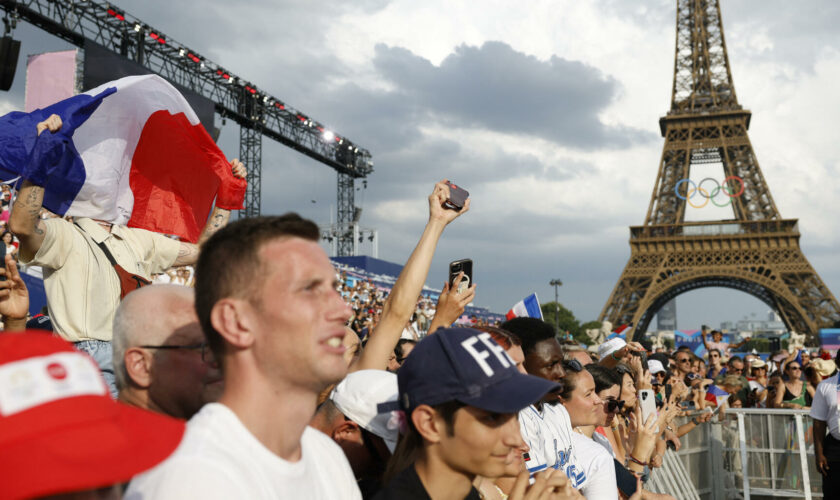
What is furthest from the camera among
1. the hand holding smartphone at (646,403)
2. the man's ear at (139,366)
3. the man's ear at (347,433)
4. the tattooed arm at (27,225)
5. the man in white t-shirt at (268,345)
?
the hand holding smartphone at (646,403)

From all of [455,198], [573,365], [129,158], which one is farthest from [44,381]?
[129,158]

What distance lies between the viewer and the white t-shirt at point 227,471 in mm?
1272

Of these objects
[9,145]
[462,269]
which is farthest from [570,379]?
[9,145]

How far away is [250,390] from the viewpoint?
1.50m

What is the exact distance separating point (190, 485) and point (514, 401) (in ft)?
3.04

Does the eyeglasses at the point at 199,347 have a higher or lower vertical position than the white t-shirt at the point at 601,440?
higher

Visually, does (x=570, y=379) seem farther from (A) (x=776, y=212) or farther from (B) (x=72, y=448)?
(A) (x=776, y=212)

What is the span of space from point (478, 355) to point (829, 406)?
5.69 m

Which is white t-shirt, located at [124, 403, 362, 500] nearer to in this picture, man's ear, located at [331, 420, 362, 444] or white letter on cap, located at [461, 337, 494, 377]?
white letter on cap, located at [461, 337, 494, 377]

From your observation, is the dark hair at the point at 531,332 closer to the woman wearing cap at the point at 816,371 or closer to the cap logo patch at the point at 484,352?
the cap logo patch at the point at 484,352

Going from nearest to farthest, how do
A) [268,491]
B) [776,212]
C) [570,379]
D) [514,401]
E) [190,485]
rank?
1. [190,485]
2. [268,491]
3. [514,401]
4. [570,379]
5. [776,212]

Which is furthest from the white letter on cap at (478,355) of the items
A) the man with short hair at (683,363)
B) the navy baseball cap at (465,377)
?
the man with short hair at (683,363)

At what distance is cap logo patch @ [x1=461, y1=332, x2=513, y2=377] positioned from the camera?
1.96 metres

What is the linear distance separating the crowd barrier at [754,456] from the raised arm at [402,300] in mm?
5975
